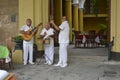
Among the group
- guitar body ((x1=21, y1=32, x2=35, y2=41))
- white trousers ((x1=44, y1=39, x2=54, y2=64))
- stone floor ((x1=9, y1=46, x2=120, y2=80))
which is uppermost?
guitar body ((x1=21, y1=32, x2=35, y2=41))

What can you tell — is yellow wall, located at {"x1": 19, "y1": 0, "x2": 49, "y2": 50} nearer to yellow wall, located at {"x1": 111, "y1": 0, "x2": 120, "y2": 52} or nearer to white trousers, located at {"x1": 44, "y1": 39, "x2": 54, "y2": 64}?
white trousers, located at {"x1": 44, "y1": 39, "x2": 54, "y2": 64}

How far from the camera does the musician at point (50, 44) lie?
1302 cm

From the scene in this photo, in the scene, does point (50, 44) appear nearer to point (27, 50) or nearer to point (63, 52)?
point (63, 52)

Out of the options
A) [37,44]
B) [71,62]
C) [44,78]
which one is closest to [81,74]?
[44,78]

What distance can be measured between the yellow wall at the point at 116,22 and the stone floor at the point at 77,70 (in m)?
0.76

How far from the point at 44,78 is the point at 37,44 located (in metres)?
3.86

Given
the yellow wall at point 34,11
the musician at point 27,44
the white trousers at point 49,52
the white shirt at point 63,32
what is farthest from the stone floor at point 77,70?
the yellow wall at point 34,11

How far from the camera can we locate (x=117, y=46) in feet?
44.1

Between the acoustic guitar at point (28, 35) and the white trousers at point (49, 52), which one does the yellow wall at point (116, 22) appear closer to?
the white trousers at point (49, 52)

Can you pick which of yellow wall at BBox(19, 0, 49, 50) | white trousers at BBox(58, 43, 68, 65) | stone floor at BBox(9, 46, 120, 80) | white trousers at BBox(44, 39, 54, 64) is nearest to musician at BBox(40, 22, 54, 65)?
white trousers at BBox(44, 39, 54, 64)

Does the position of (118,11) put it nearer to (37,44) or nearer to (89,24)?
(37,44)

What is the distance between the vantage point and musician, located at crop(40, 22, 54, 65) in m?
13.0

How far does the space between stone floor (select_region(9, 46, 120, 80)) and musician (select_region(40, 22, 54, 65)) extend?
33 cm

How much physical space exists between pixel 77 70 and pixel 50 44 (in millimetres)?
1907
